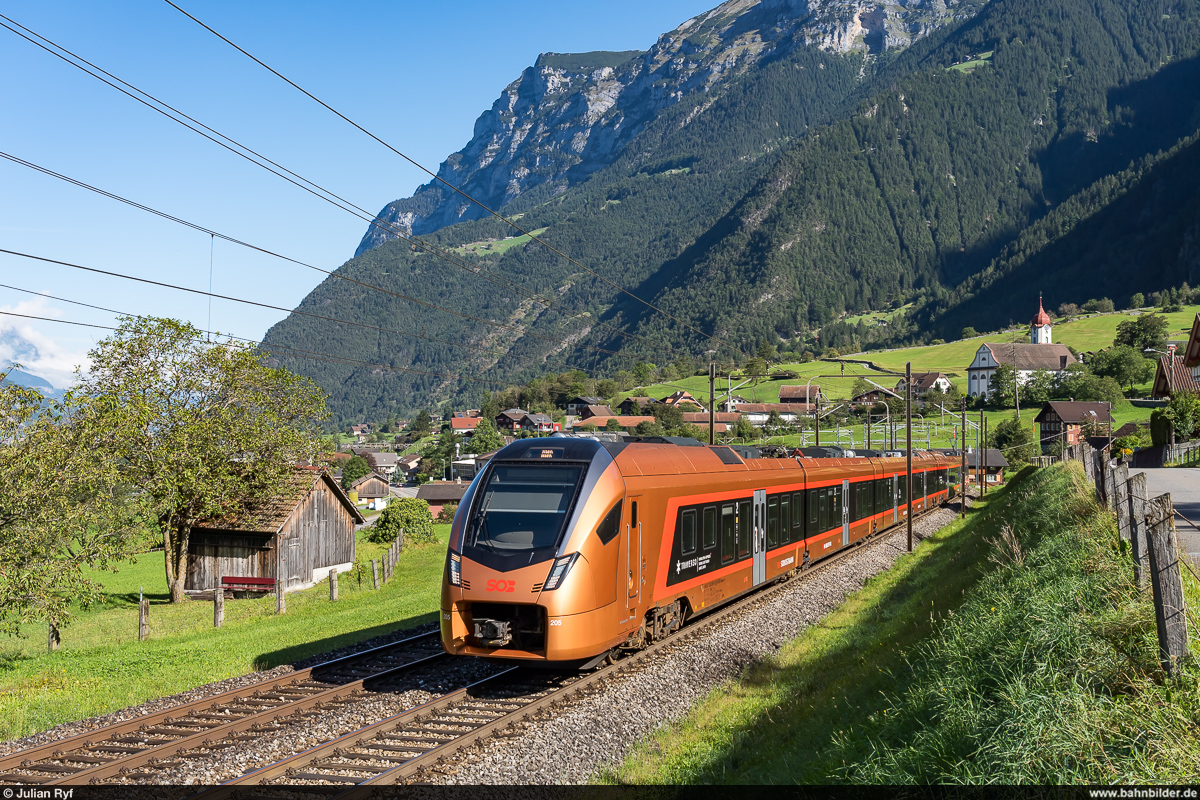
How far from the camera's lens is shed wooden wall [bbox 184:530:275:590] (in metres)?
34.2

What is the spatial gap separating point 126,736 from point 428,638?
6.14 metres

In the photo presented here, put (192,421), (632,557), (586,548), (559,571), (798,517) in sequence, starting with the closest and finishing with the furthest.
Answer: (559,571)
(586,548)
(632,557)
(798,517)
(192,421)

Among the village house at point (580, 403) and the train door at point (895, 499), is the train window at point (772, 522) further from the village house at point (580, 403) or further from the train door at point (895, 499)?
the village house at point (580, 403)

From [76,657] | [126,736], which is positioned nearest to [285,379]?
[76,657]

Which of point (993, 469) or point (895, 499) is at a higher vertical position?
point (895, 499)

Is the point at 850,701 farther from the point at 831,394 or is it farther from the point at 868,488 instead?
the point at 831,394

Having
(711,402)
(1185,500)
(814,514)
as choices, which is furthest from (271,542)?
(1185,500)

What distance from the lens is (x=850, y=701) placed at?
9.90 meters

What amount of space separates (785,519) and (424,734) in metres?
12.6

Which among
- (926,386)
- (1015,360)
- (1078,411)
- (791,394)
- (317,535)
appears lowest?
(317,535)

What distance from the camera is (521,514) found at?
460 inches

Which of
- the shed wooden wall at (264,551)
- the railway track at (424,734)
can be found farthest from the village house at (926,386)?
the railway track at (424,734)

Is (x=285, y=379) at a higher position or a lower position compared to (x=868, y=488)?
higher

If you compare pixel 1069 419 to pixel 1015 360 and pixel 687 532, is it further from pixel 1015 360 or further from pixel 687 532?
pixel 687 532
